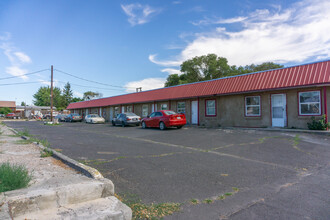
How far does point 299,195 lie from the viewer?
3.93 m

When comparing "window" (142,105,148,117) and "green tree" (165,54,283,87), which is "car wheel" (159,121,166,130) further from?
"green tree" (165,54,283,87)

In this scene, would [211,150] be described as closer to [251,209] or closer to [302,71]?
[251,209]

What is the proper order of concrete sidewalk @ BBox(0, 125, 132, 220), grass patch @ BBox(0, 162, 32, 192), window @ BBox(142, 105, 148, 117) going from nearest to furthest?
concrete sidewalk @ BBox(0, 125, 132, 220) < grass patch @ BBox(0, 162, 32, 192) < window @ BBox(142, 105, 148, 117)

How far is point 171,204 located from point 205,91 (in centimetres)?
1542

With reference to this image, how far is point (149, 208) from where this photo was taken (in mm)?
3395

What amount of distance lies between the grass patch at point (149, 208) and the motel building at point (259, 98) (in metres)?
12.4

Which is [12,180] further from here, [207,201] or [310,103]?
[310,103]

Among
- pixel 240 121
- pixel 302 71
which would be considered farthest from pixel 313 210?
pixel 240 121

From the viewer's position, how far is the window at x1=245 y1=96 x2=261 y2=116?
1557 cm

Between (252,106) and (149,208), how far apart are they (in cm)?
1435

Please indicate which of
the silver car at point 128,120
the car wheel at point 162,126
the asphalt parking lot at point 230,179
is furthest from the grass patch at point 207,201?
the silver car at point 128,120

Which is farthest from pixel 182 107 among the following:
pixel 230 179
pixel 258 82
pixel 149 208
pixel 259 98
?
pixel 149 208

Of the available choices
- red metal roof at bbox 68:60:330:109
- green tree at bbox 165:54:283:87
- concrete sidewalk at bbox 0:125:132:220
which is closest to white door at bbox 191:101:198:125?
red metal roof at bbox 68:60:330:109

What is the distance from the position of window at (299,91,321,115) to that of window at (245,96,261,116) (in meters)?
2.78
